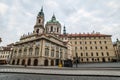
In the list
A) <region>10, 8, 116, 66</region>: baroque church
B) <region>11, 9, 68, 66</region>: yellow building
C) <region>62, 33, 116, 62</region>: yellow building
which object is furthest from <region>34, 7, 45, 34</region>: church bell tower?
<region>62, 33, 116, 62</region>: yellow building

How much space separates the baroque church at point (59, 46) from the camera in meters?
41.9

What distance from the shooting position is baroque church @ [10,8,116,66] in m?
41.9

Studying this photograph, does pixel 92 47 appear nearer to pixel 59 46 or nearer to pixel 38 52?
pixel 59 46

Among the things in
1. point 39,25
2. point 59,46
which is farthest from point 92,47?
point 39,25

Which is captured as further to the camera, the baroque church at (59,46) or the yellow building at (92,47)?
the yellow building at (92,47)

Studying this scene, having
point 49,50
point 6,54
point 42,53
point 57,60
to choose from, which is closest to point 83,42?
point 57,60

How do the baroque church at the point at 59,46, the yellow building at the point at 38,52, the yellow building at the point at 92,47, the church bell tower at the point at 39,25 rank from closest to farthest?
the yellow building at the point at 38,52, the baroque church at the point at 59,46, the church bell tower at the point at 39,25, the yellow building at the point at 92,47

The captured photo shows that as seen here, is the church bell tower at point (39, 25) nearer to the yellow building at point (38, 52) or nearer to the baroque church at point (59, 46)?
the baroque church at point (59, 46)

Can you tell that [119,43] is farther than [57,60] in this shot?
Yes

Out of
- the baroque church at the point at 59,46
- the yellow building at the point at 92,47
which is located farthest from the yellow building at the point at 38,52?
the yellow building at the point at 92,47

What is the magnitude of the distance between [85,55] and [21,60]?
1775 inches

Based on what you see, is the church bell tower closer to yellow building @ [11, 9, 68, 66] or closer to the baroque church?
the baroque church

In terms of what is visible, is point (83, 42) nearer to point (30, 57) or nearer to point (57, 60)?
point (57, 60)

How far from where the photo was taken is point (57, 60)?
47.0m
